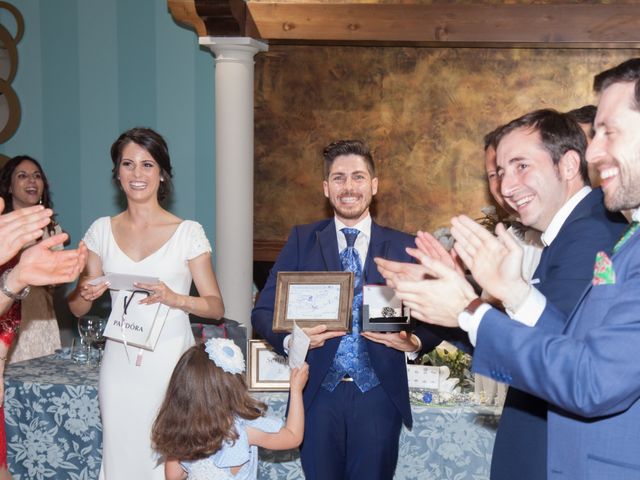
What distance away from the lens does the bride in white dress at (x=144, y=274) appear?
3469mm

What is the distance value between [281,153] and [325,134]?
51 centimetres

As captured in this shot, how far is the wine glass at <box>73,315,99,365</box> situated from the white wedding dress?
56cm

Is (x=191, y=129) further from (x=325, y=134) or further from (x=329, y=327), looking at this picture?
(x=329, y=327)

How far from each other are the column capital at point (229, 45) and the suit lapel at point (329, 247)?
10.5 ft

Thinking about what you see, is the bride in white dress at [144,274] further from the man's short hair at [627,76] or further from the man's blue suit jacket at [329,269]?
the man's short hair at [627,76]

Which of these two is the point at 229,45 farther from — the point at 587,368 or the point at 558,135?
the point at 587,368

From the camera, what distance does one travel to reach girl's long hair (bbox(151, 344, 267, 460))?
9.20 ft

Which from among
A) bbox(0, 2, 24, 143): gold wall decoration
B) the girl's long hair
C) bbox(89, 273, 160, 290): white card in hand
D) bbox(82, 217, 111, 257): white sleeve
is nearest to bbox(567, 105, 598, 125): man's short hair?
the girl's long hair

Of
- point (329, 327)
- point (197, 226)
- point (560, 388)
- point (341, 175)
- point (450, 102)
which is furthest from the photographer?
point (450, 102)

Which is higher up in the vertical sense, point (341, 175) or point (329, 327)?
point (341, 175)

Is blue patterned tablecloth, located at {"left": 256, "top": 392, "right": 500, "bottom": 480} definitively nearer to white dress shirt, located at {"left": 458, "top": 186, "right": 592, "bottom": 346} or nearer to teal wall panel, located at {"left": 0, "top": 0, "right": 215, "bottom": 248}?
white dress shirt, located at {"left": 458, "top": 186, "right": 592, "bottom": 346}

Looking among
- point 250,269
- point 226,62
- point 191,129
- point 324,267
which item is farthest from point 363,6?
point 324,267

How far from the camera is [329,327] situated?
2914 millimetres

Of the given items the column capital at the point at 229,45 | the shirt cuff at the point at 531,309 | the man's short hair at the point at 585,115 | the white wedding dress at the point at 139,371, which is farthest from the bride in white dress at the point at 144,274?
the column capital at the point at 229,45
